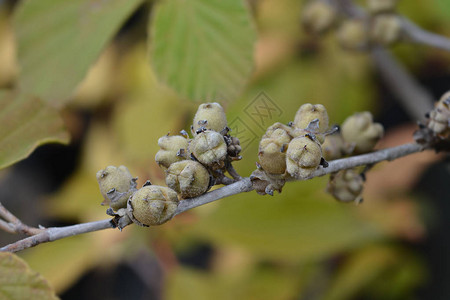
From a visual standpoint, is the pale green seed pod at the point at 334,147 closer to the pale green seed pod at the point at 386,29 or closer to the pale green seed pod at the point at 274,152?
the pale green seed pod at the point at 274,152

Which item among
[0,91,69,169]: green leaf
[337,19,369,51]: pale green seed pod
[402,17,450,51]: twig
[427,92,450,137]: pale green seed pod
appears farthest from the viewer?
[337,19,369,51]: pale green seed pod

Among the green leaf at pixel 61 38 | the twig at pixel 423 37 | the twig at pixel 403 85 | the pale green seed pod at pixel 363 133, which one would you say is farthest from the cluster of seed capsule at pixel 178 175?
the twig at pixel 403 85

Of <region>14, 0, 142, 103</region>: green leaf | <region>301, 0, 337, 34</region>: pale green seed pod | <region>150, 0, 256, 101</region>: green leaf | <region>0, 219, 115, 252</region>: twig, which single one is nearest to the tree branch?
<region>0, 219, 115, 252</region>: twig

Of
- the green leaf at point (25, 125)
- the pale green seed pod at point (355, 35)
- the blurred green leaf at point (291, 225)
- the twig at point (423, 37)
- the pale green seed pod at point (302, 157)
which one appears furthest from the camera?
the blurred green leaf at point (291, 225)

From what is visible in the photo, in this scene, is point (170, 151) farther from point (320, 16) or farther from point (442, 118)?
point (320, 16)

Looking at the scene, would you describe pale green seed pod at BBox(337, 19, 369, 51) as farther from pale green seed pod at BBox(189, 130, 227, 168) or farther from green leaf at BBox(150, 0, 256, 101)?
pale green seed pod at BBox(189, 130, 227, 168)

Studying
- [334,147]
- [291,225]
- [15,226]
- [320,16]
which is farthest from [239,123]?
[291,225]
